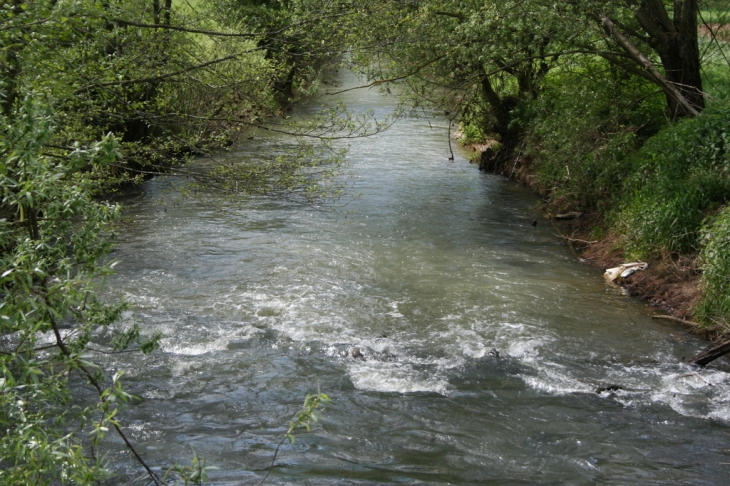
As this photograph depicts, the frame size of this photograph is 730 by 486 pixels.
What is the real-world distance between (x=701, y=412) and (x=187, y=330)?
611 centimetres

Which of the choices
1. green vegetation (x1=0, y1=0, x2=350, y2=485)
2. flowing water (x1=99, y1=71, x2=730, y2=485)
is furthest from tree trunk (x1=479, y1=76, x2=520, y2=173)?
green vegetation (x1=0, y1=0, x2=350, y2=485)

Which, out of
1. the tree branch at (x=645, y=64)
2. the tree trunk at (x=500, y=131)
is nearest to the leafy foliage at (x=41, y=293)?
the tree branch at (x=645, y=64)

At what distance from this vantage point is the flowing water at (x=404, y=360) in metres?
6.57

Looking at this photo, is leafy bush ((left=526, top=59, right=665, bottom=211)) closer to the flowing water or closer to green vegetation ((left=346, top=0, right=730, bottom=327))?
green vegetation ((left=346, top=0, right=730, bottom=327))

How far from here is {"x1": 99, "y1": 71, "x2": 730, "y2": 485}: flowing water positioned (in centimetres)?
657

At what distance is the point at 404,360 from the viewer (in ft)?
28.8

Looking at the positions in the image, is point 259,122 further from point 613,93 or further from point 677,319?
point 613,93

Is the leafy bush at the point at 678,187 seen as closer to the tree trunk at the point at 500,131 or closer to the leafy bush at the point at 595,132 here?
the leafy bush at the point at 595,132

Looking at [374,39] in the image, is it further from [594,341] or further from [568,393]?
[568,393]

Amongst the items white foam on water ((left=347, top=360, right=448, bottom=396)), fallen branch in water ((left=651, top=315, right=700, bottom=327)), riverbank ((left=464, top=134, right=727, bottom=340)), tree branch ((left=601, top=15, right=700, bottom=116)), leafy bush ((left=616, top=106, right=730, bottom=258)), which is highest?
tree branch ((left=601, top=15, right=700, bottom=116))

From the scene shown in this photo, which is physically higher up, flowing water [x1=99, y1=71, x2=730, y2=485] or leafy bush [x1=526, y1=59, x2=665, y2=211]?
leafy bush [x1=526, y1=59, x2=665, y2=211]

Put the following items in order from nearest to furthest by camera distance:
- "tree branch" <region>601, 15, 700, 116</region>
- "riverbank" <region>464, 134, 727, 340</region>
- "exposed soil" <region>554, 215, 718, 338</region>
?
1. "riverbank" <region>464, 134, 727, 340</region>
2. "exposed soil" <region>554, 215, 718, 338</region>
3. "tree branch" <region>601, 15, 700, 116</region>

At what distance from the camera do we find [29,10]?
21.6 ft

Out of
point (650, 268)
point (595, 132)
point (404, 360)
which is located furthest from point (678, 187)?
point (404, 360)
